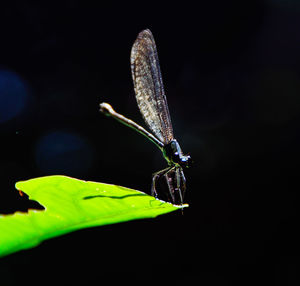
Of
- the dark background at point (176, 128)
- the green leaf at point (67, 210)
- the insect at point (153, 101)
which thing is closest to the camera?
the green leaf at point (67, 210)

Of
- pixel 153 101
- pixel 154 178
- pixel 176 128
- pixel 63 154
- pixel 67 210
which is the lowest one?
pixel 67 210

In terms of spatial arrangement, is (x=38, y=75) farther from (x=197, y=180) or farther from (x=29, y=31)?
(x=197, y=180)

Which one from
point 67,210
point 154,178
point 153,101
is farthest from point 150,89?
point 67,210

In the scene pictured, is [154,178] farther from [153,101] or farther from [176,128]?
[176,128]

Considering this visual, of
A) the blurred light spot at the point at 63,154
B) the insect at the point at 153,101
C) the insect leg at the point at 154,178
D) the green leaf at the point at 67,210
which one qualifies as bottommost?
the green leaf at the point at 67,210

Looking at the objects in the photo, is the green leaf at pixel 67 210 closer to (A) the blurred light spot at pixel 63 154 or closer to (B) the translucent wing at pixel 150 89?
(B) the translucent wing at pixel 150 89

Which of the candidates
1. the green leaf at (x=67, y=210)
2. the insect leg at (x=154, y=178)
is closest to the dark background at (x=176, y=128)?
the insect leg at (x=154, y=178)

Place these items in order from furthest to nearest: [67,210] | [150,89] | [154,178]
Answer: [150,89] < [154,178] < [67,210]
